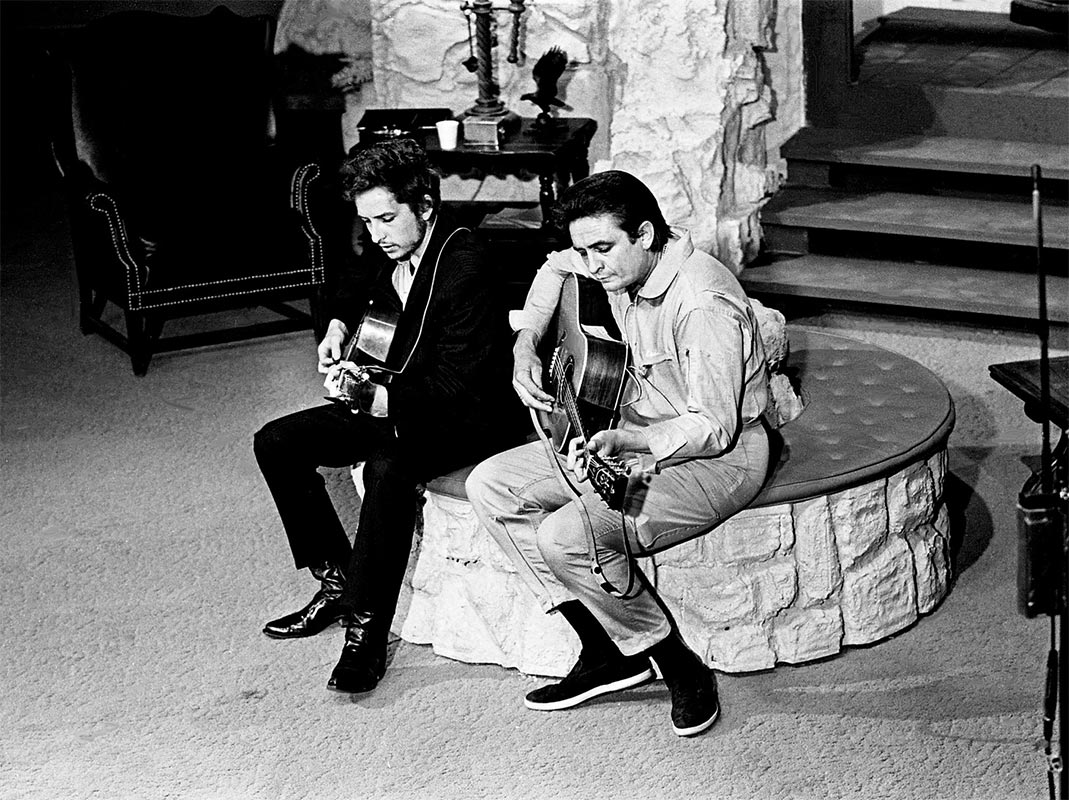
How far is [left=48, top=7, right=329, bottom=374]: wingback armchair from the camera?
5457 mm

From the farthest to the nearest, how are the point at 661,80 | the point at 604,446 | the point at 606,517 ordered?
the point at 661,80 < the point at 606,517 < the point at 604,446

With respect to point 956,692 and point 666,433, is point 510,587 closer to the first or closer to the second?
point 666,433

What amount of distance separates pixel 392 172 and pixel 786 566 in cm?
126

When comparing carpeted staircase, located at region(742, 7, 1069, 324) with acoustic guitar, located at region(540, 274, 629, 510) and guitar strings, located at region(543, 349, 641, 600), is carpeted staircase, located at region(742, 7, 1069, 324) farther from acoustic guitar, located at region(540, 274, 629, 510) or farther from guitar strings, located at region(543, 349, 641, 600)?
guitar strings, located at region(543, 349, 641, 600)

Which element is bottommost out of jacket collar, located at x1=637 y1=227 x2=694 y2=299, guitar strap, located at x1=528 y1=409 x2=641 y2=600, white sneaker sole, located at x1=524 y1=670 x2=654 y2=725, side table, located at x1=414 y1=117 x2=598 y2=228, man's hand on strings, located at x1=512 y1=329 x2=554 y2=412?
white sneaker sole, located at x1=524 y1=670 x2=654 y2=725

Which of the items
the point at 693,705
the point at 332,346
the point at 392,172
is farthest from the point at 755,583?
the point at 392,172

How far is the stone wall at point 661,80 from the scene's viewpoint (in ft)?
18.1

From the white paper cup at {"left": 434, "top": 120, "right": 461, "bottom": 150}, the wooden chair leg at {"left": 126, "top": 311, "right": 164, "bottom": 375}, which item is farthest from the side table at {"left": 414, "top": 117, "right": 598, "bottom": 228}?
the wooden chair leg at {"left": 126, "top": 311, "right": 164, "bottom": 375}

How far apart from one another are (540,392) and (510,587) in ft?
1.57

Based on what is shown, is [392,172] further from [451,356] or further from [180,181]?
[180,181]

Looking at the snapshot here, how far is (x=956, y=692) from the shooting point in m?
3.26

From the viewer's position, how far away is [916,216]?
576 cm

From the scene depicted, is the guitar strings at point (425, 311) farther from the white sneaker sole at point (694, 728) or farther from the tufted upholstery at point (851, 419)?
the white sneaker sole at point (694, 728)

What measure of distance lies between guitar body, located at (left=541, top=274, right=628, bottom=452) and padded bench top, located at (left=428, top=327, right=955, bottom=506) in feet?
1.03
